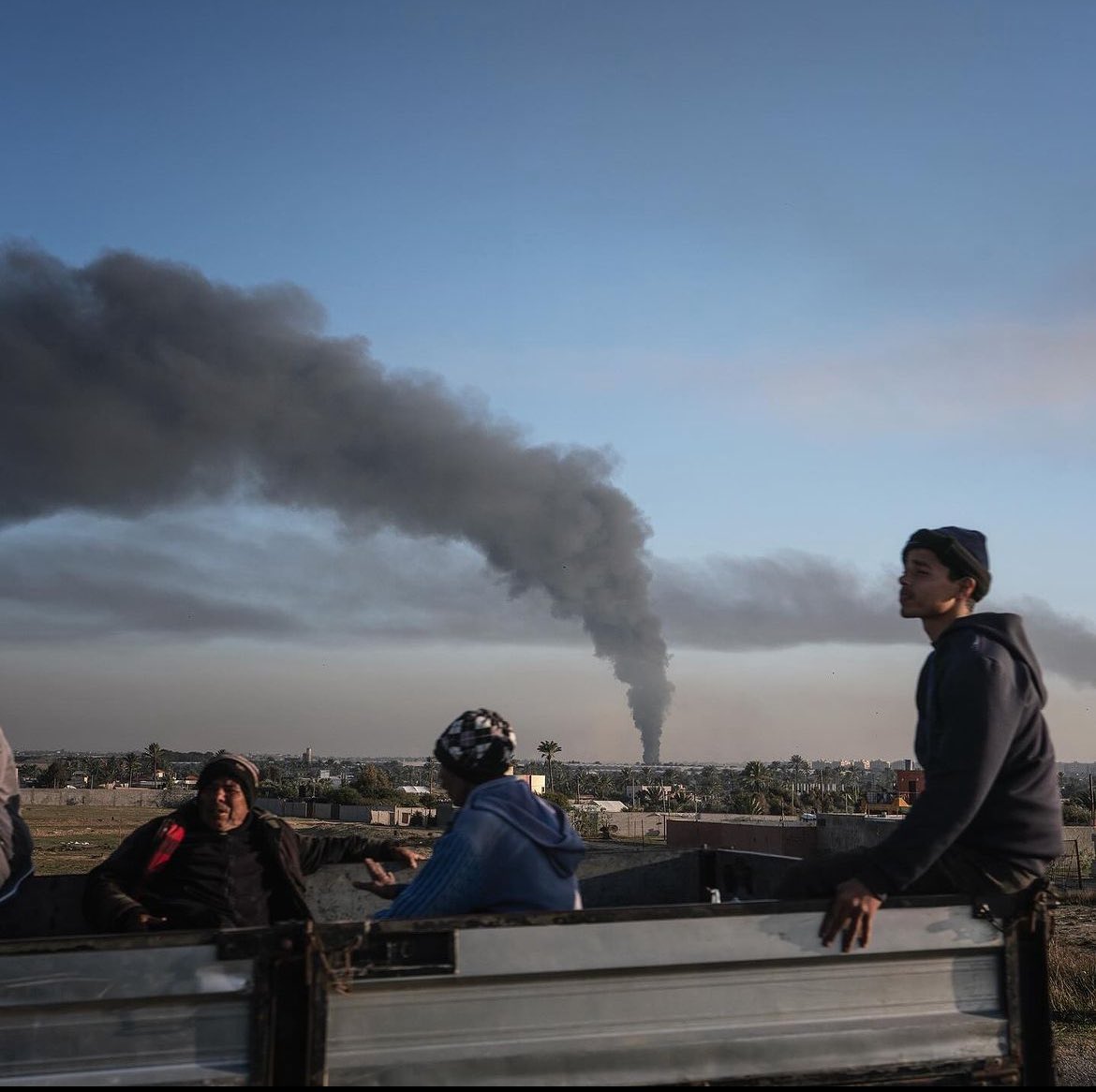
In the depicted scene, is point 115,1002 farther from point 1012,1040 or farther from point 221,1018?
point 1012,1040

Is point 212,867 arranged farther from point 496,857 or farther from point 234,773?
point 496,857

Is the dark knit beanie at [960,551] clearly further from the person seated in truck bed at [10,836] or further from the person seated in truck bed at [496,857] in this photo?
the person seated in truck bed at [10,836]

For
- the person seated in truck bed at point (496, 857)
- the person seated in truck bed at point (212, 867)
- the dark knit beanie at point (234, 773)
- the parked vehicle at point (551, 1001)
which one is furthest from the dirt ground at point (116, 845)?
the dark knit beanie at point (234, 773)

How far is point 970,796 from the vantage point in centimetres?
319

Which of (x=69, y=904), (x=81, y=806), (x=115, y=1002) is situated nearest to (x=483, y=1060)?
(x=115, y=1002)

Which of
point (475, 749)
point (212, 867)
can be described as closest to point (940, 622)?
point (475, 749)

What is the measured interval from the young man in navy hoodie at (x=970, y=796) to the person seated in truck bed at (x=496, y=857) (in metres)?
0.68

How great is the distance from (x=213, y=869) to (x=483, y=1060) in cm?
201

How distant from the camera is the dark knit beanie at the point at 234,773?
4387 mm

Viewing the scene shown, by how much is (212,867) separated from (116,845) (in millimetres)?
49583

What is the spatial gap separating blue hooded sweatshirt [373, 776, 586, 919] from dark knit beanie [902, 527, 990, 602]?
1488mm

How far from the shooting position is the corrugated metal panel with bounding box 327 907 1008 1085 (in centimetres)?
260

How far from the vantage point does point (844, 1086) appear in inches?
112

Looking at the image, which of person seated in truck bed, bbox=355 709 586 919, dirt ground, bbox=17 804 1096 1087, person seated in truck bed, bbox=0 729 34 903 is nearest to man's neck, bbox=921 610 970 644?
person seated in truck bed, bbox=355 709 586 919
